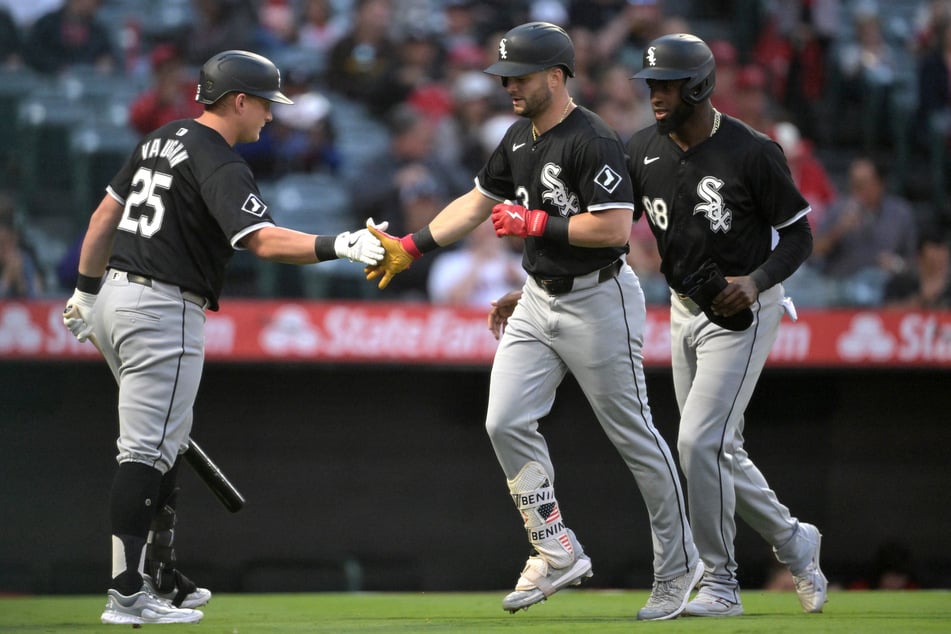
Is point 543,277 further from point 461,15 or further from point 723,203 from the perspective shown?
point 461,15

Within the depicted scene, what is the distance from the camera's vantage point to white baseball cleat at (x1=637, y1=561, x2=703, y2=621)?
4688 millimetres

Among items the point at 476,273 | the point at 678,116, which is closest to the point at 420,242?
the point at 678,116

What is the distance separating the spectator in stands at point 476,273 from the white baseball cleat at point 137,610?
3.60 m

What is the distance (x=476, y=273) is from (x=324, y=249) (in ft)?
11.4

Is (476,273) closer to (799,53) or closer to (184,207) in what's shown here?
(184,207)

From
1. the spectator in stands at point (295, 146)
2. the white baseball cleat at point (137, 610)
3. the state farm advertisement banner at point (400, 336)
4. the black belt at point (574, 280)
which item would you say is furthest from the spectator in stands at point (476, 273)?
the white baseball cleat at point (137, 610)

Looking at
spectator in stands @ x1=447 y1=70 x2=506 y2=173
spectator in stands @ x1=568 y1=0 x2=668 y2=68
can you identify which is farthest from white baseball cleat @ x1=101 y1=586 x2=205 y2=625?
spectator in stands @ x1=568 y1=0 x2=668 y2=68

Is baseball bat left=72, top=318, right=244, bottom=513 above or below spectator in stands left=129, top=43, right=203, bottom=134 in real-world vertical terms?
below

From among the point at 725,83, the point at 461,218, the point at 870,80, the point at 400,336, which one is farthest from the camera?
the point at 870,80

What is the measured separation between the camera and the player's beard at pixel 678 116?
4.78m

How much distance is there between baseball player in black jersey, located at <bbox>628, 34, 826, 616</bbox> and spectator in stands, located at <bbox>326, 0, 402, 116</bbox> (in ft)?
15.6

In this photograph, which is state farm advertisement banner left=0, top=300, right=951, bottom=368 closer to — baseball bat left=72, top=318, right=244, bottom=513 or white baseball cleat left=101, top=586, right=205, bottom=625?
baseball bat left=72, top=318, right=244, bottom=513

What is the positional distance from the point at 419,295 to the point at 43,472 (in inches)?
90.5

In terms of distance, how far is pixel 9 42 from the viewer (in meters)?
9.10
